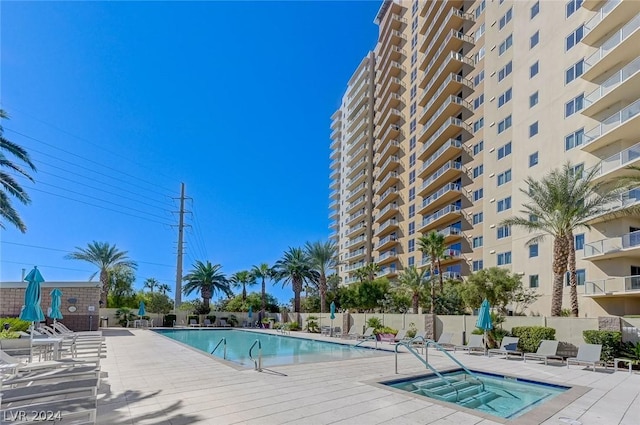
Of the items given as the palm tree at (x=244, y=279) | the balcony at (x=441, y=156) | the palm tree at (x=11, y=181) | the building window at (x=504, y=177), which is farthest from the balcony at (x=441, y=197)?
the palm tree at (x=11, y=181)

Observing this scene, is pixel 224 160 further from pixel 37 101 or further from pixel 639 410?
pixel 639 410

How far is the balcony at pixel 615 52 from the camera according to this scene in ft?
73.9

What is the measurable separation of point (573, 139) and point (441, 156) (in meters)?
16.7

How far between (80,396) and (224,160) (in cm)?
4604

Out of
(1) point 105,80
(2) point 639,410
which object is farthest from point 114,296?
(2) point 639,410

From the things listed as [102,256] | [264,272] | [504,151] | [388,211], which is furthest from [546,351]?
[388,211]

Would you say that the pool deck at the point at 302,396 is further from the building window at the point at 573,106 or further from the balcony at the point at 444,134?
the balcony at the point at 444,134

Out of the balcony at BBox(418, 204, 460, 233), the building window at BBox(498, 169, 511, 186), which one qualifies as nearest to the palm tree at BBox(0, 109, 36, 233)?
the building window at BBox(498, 169, 511, 186)

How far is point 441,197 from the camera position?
138 feet

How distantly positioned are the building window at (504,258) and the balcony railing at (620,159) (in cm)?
968

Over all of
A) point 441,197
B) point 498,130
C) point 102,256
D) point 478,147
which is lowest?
point 102,256

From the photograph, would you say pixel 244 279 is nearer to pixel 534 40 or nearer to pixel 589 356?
pixel 534 40

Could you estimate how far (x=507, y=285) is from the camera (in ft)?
82.4

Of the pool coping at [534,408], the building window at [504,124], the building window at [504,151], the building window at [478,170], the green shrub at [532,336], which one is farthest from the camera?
the building window at [478,170]
